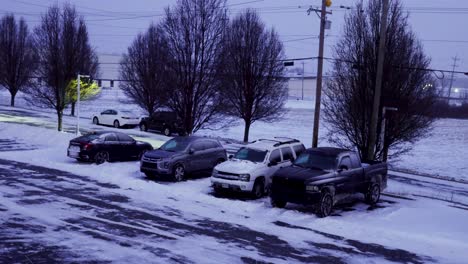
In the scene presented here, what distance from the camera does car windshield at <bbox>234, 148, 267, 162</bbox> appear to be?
1642 centimetres

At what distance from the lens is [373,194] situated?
51.1 ft

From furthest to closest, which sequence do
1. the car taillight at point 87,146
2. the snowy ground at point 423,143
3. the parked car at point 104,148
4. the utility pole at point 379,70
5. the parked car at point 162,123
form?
the parked car at point 162,123 → the snowy ground at point 423,143 → the parked car at point 104,148 → the car taillight at point 87,146 → the utility pole at point 379,70

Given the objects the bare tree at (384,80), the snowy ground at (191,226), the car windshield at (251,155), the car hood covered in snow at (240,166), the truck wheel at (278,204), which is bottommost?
the snowy ground at (191,226)

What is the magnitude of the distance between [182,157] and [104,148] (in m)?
4.82

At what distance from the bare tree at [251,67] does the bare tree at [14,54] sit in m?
28.0

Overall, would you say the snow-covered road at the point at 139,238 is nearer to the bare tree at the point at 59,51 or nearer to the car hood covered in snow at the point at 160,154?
the car hood covered in snow at the point at 160,154

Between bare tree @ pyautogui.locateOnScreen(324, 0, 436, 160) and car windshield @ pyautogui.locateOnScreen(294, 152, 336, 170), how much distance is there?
824 centimetres

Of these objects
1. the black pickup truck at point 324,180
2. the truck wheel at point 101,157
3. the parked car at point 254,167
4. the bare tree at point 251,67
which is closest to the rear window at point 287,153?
the parked car at point 254,167

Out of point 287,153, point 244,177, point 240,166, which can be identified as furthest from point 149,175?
point 287,153

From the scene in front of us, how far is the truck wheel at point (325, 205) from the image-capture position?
13212 mm

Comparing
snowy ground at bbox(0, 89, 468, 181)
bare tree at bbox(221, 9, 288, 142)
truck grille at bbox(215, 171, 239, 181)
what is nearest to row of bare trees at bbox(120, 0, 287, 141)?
bare tree at bbox(221, 9, 288, 142)

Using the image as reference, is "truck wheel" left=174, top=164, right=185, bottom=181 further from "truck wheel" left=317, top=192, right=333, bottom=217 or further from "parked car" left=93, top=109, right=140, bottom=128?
"parked car" left=93, top=109, right=140, bottom=128

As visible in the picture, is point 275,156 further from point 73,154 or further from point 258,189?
point 73,154

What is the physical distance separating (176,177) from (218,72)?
11.7 m
